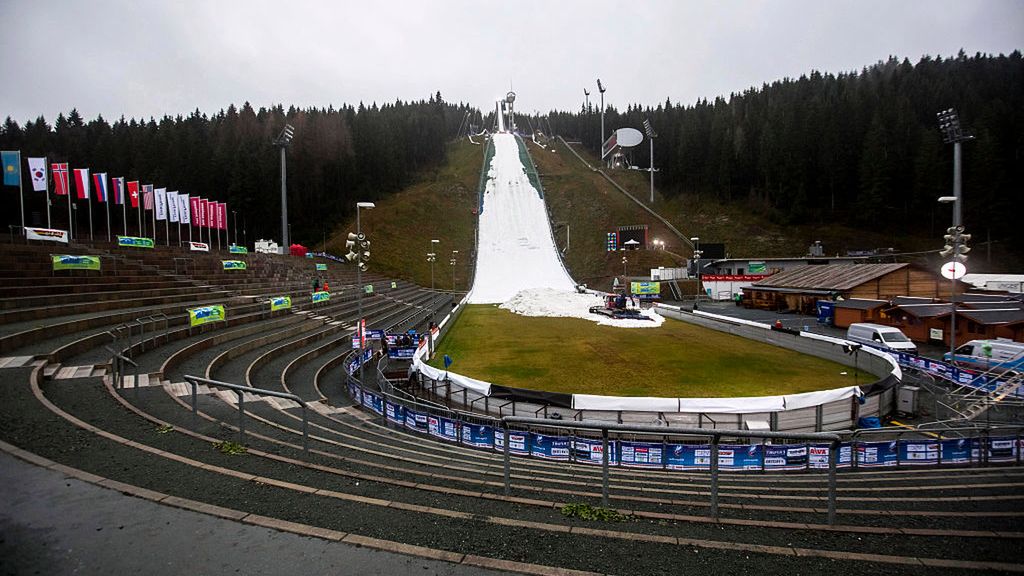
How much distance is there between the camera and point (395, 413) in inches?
637

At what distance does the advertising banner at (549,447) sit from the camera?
1270 cm

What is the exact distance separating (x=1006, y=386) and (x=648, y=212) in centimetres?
6586

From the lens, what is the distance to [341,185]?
85.1 m

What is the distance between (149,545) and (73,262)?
87.9ft

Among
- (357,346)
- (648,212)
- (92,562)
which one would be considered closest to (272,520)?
(92,562)

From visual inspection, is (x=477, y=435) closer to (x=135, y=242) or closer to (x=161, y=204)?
(x=135, y=242)

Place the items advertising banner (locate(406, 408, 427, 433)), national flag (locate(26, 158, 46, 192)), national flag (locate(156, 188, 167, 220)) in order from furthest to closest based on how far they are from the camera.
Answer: national flag (locate(156, 188, 167, 220)), national flag (locate(26, 158, 46, 192)), advertising banner (locate(406, 408, 427, 433))

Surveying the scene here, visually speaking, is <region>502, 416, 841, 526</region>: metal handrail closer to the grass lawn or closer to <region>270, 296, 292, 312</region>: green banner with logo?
the grass lawn

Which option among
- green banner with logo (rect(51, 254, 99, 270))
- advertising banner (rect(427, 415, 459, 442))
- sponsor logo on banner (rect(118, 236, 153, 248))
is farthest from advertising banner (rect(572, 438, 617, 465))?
sponsor logo on banner (rect(118, 236, 153, 248))

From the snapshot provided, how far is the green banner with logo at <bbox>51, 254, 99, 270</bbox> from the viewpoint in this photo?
22188 mm

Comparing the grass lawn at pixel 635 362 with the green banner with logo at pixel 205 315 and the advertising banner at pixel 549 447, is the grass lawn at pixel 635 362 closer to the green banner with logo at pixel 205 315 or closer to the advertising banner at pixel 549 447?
the advertising banner at pixel 549 447

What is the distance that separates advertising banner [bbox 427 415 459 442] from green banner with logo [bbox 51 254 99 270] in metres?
21.4

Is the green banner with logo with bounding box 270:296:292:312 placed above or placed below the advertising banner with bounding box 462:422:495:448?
above

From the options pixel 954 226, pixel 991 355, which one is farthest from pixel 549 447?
pixel 954 226
